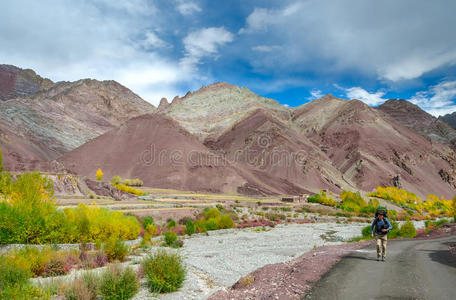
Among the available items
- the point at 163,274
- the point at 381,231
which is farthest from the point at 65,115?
the point at 381,231

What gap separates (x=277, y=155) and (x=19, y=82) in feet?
546

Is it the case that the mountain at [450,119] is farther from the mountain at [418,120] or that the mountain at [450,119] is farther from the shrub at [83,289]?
the shrub at [83,289]

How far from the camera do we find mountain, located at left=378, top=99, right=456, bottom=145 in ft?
454

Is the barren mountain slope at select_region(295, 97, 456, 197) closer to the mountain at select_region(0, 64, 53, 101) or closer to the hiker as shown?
the hiker

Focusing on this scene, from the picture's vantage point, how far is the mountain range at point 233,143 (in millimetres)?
75375

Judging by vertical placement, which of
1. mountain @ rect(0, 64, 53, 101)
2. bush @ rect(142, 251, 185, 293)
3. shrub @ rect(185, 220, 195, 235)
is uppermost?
mountain @ rect(0, 64, 53, 101)

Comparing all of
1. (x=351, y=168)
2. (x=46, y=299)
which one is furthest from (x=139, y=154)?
(x=46, y=299)

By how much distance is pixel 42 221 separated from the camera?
48.7 ft

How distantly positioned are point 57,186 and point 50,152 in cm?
5751

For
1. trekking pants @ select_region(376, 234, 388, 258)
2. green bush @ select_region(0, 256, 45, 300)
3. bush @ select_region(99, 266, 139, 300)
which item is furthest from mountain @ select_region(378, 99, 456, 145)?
green bush @ select_region(0, 256, 45, 300)

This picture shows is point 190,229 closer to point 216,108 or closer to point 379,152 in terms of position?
point 379,152

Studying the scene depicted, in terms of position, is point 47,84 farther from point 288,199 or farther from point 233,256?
point 233,256

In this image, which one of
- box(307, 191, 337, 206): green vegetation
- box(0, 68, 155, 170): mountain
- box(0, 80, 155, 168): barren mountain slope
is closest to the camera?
box(307, 191, 337, 206): green vegetation

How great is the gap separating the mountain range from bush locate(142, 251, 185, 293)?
60.1 meters
